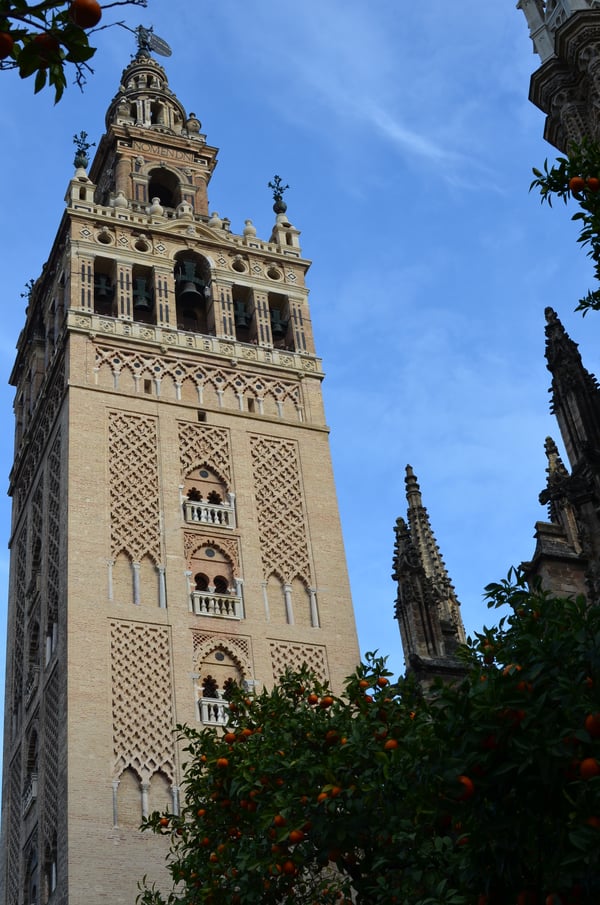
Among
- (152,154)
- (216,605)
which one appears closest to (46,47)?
(216,605)

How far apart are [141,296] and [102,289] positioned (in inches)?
41.0

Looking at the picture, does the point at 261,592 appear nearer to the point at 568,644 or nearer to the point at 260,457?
the point at 260,457

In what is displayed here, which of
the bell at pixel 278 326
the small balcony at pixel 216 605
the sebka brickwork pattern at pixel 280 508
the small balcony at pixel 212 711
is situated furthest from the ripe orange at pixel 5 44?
the bell at pixel 278 326

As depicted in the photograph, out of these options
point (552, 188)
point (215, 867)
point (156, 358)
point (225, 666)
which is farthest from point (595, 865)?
point (156, 358)

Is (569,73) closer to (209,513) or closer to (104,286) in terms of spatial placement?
(209,513)

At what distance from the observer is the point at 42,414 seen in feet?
111

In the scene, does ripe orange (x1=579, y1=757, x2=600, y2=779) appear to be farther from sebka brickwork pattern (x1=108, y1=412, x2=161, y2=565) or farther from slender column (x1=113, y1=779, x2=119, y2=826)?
sebka brickwork pattern (x1=108, y1=412, x2=161, y2=565)

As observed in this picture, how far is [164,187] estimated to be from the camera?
39750mm

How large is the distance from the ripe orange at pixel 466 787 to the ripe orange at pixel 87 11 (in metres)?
5.27

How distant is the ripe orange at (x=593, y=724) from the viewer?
7.89 metres

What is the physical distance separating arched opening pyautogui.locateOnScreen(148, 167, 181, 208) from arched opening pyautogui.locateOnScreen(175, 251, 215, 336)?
4032mm

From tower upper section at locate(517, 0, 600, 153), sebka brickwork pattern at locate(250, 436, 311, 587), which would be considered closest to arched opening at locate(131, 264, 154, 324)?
sebka brickwork pattern at locate(250, 436, 311, 587)

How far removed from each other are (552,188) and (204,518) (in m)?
21.0

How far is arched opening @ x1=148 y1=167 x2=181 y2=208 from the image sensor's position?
38938 mm
